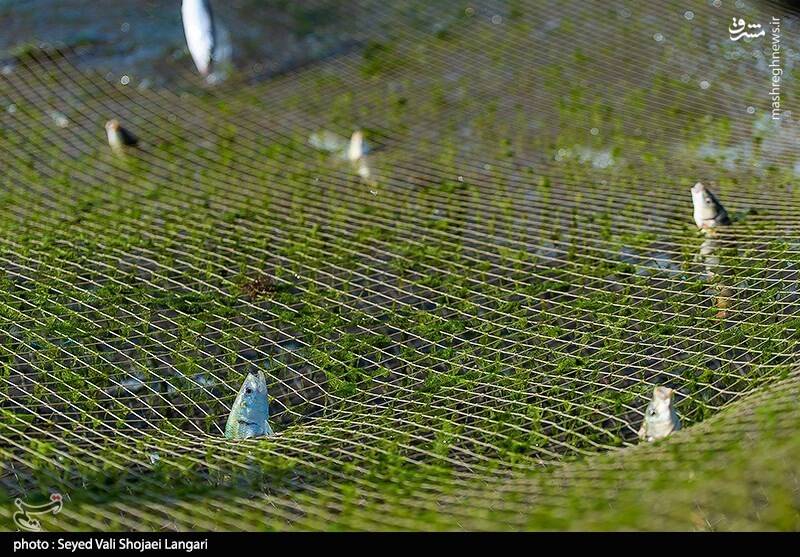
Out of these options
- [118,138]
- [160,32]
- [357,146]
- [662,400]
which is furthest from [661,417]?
[160,32]

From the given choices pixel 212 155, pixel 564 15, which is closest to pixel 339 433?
pixel 212 155

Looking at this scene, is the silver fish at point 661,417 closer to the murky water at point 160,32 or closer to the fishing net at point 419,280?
the fishing net at point 419,280

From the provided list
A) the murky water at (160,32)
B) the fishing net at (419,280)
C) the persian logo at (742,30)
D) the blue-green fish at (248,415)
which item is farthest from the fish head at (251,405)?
the persian logo at (742,30)

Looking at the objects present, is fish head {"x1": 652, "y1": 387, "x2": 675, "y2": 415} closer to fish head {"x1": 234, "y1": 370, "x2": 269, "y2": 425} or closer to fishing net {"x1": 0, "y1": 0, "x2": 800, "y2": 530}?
fishing net {"x1": 0, "y1": 0, "x2": 800, "y2": 530}

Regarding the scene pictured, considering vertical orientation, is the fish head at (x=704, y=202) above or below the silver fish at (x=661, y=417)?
above

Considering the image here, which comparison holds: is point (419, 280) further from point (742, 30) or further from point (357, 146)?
point (742, 30)
